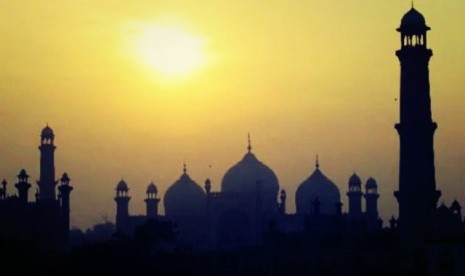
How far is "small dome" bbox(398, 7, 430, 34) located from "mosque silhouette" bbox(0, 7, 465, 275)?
0.13ft

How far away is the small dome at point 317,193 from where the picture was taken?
3135 inches

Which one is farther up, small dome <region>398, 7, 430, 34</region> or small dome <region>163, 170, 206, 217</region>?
small dome <region>398, 7, 430, 34</region>

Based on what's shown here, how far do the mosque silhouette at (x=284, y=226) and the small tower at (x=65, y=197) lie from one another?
0.05 meters

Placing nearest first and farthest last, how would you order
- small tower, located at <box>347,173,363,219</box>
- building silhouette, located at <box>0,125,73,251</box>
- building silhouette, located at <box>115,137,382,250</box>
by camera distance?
building silhouette, located at <box>0,125,73,251</box> → building silhouette, located at <box>115,137,382,250</box> → small tower, located at <box>347,173,363,219</box>

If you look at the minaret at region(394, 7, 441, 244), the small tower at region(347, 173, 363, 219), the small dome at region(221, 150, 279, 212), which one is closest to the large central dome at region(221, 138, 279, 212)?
the small dome at region(221, 150, 279, 212)

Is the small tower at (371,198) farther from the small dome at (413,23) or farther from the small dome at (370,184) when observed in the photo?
the small dome at (413,23)

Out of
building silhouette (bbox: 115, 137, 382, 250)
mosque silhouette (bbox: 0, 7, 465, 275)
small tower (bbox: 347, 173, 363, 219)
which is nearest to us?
mosque silhouette (bbox: 0, 7, 465, 275)

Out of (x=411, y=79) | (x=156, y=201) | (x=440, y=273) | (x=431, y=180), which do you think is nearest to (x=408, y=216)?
(x=431, y=180)

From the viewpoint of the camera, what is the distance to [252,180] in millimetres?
78938

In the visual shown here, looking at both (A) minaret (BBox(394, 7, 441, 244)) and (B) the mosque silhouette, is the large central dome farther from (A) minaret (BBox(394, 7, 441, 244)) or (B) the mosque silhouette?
(A) minaret (BBox(394, 7, 441, 244))

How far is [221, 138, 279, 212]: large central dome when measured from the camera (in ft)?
259

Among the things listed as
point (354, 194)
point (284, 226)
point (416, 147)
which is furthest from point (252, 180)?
point (416, 147)

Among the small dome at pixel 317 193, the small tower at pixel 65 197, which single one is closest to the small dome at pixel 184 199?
the small dome at pixel 317 193

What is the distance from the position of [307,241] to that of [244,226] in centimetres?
1648
